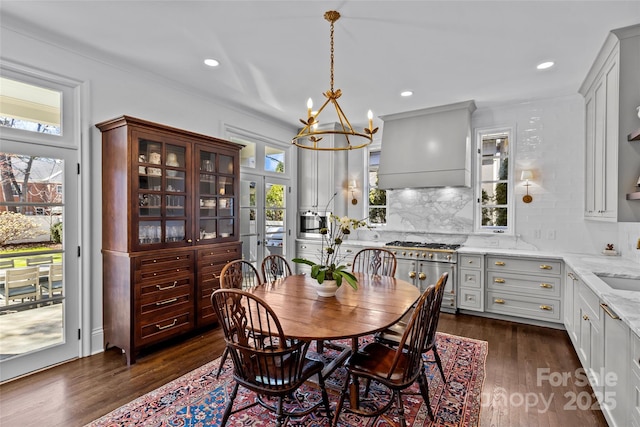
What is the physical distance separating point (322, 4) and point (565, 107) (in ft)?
11.7

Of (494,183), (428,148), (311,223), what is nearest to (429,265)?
(494,183)

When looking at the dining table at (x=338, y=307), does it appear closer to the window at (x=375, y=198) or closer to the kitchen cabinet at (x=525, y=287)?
the kitchen cabinet at (x=525, y=287)

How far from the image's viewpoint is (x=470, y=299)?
4281mm

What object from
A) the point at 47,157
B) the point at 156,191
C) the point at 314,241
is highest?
the point at 47,157

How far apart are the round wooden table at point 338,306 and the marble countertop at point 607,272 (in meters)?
1.13

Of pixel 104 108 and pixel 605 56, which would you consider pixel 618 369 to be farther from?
pixel 104 108

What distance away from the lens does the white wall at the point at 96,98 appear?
9.12 ft

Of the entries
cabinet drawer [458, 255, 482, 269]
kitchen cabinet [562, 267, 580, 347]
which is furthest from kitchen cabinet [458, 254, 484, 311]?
kitchen cabinet [562, 267, 580, 347]

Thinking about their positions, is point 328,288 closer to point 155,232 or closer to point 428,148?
point 155,232

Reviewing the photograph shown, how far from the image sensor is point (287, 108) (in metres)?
4.69

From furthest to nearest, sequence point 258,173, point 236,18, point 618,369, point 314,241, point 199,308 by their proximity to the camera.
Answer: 1. point 314,241
2. point 258,173
3. point 199,308
4. point 236,18
5. point 618,369

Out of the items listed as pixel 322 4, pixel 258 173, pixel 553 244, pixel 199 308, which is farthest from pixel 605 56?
pixel 199 308

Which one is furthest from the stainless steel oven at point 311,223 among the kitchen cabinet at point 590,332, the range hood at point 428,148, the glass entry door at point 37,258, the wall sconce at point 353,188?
the kitchen cabinet at point 590,332

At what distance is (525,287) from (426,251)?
1.21 m
